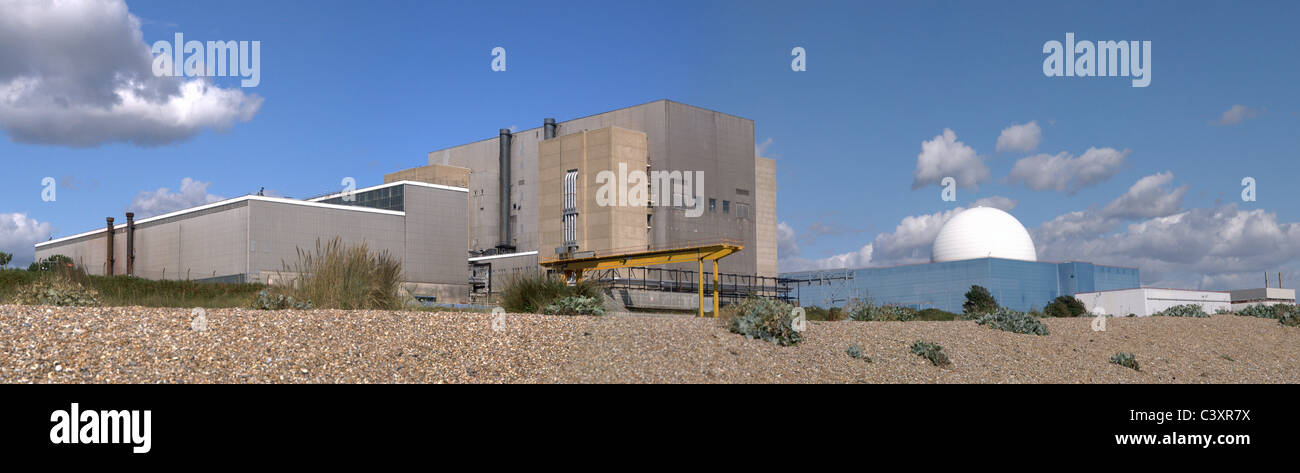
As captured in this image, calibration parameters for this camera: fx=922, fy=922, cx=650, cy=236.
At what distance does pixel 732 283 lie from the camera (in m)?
64.8

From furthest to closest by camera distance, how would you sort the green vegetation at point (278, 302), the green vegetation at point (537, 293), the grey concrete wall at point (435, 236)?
the grey concrete wall at point (435, 236) < the green vegetation at point (537, 293) < the green vegetation at point (278, 302)

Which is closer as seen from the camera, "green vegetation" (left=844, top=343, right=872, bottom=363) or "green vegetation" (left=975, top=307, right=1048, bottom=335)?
"green vegetation" (left=844, top=343, right=872, bottom=363)

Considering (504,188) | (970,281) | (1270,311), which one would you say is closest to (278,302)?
(1270,311)

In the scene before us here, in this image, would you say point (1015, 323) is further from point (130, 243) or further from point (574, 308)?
point (130, 243)

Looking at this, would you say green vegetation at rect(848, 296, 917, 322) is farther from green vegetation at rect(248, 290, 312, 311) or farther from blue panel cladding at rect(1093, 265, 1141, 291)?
blue panel cladding at rect(1093, 265, 1141, 291)

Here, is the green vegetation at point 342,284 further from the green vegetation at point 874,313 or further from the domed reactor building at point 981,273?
the domed reactor building at point 981,273

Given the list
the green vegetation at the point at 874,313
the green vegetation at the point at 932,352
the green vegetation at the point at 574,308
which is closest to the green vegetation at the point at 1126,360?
the green vegetation at the point at 932,352

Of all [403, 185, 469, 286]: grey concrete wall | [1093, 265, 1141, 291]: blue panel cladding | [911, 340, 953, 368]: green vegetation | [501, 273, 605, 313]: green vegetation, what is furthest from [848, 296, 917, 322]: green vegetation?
[1093, 265, 1141, 291]: blue panel cladding

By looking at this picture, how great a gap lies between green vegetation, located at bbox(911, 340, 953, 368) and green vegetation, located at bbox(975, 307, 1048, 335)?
5.11 meters

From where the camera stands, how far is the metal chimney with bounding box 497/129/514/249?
228ft

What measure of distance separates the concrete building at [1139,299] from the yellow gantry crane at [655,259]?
4944cm

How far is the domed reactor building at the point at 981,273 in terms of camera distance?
8462cm
